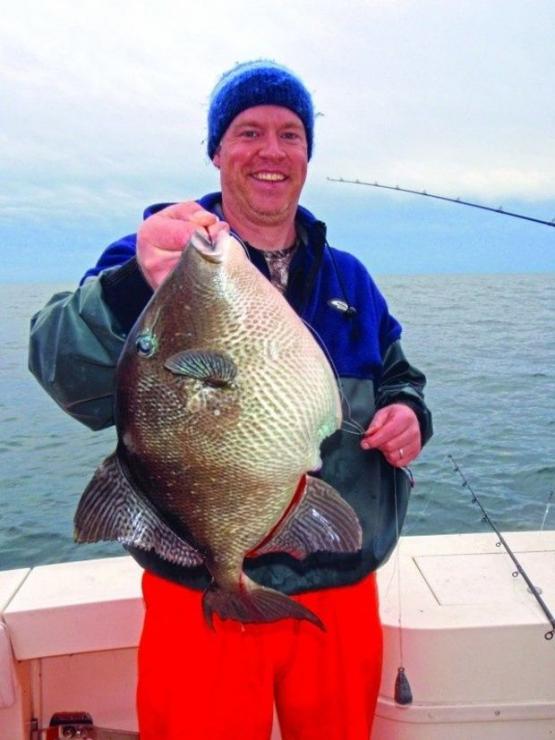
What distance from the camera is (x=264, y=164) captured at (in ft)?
8.03

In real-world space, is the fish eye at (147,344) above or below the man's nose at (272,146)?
below

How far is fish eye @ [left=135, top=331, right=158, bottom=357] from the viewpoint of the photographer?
1.65 meters

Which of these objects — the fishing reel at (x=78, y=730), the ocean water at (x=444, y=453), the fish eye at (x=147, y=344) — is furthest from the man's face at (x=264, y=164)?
the ocean water at (x=444, y=453)

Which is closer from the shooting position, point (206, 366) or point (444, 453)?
point (206, 366)

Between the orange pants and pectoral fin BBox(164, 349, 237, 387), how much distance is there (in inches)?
39.9

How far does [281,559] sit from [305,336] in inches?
37.4

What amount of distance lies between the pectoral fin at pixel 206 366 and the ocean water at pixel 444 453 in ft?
13.7

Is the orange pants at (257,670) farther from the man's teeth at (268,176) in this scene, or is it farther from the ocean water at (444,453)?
the ocean water at (444,453)

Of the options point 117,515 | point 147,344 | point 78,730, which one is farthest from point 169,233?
point 78,730

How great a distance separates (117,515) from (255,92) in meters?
1.57

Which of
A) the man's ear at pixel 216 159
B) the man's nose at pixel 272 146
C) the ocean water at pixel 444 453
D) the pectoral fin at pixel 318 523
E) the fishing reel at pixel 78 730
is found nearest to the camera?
the pectoral fin at pixel 318 523

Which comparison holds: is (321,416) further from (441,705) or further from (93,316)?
(441,705)

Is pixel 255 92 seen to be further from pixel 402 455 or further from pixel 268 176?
pixel 402 455

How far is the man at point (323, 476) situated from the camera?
2.32 m
